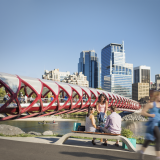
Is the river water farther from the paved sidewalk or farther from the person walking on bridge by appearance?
the person walking on bridge

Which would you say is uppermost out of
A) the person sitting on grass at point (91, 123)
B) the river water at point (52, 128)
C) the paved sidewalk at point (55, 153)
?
the person sitting on grass at point (91, 123)

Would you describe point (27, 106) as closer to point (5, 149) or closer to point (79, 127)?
point (79, 127)

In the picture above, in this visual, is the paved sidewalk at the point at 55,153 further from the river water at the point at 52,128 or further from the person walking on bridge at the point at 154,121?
the river water at the point at 52,128

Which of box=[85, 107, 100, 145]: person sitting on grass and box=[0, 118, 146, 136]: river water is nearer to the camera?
box=[85, 107, 100, 145]: person sitting on grass

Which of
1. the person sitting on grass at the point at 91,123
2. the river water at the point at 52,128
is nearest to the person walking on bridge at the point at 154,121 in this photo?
the person sitting on grass at the point at 91,123

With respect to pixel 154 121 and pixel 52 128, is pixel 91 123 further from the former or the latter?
pixel 52 128

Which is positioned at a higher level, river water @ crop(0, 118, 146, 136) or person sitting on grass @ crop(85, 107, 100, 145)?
person sitting on grass @ crop(85, 107, 100, 145)

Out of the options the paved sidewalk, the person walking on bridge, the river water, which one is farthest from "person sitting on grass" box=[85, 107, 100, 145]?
the river water

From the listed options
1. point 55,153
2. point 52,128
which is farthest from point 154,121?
point 52,128

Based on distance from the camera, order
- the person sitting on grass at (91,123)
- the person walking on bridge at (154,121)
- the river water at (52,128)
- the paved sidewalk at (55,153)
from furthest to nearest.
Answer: the river water at (52,128) < the person sitting on grass at (91,123) < the paved sidewalk at (55,153) < the person walking on bridge at (154,121)

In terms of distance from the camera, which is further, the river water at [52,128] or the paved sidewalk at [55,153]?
the river water at [52,128]

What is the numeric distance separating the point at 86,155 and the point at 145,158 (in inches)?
59.7

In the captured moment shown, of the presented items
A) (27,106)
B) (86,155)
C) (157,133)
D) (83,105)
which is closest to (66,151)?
(86,155)

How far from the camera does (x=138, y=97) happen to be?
550 ft
